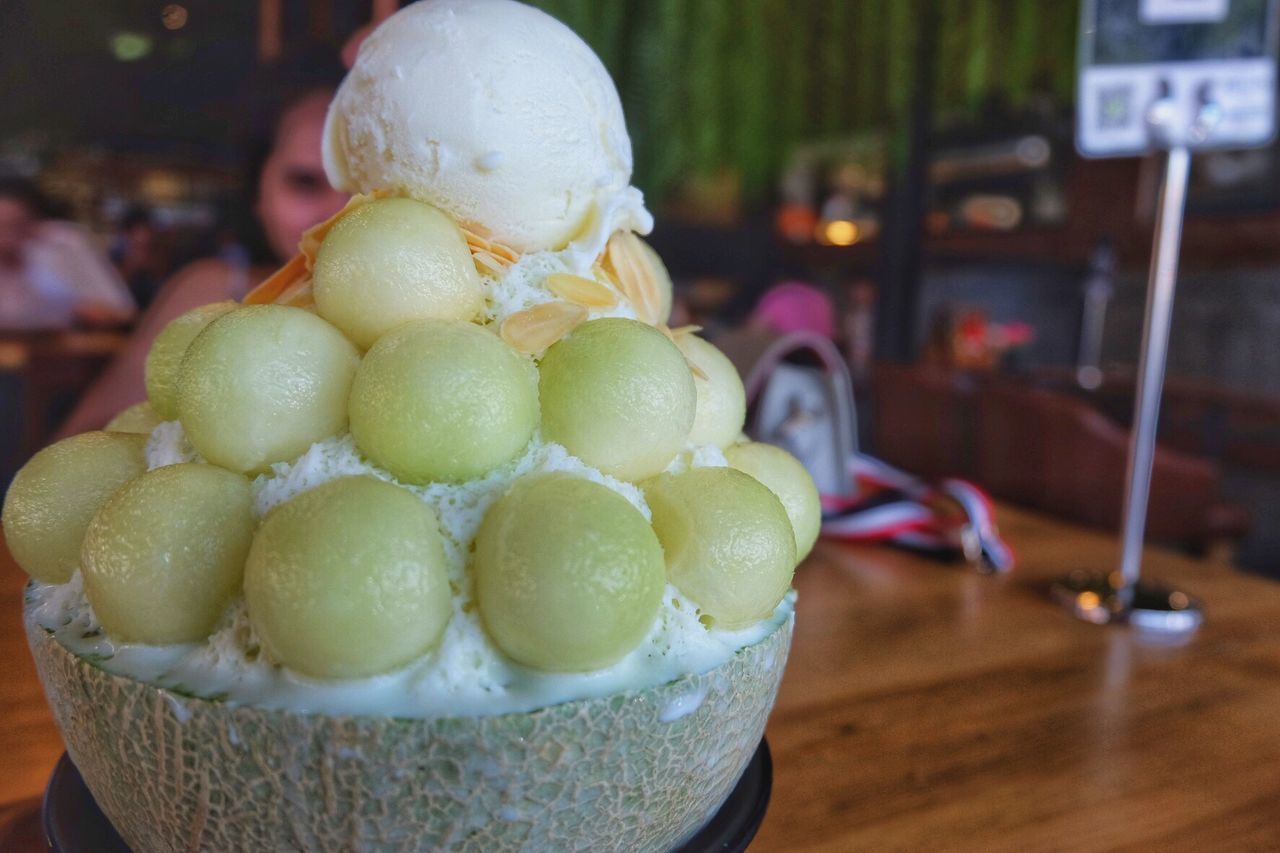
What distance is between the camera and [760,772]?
22.5 inches

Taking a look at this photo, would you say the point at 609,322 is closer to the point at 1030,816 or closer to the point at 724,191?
the point at 1030,816

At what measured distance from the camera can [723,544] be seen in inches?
17.5

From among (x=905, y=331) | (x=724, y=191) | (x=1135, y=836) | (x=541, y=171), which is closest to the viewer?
(x=541, y=171)

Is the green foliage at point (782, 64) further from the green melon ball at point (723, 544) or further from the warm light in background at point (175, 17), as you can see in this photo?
the green melon ball at point (723, 544)

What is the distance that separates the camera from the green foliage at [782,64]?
2717 millimetres

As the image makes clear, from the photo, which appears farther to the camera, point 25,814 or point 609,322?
point 25,814

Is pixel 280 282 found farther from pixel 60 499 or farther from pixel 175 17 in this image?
pixel 175 17

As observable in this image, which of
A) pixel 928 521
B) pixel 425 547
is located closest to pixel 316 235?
pixel 425 547

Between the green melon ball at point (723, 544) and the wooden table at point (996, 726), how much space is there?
0.28m

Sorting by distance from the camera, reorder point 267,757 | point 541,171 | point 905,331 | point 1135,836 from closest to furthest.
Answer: point 267,757
point 541,171
point 1135,836
point 905,331

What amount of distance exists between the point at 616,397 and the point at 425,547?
12cm

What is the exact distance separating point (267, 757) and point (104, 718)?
10 centimetres

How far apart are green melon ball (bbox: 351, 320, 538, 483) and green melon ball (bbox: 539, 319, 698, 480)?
24 mm

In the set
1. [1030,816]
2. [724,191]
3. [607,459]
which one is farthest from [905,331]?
[607,459]
